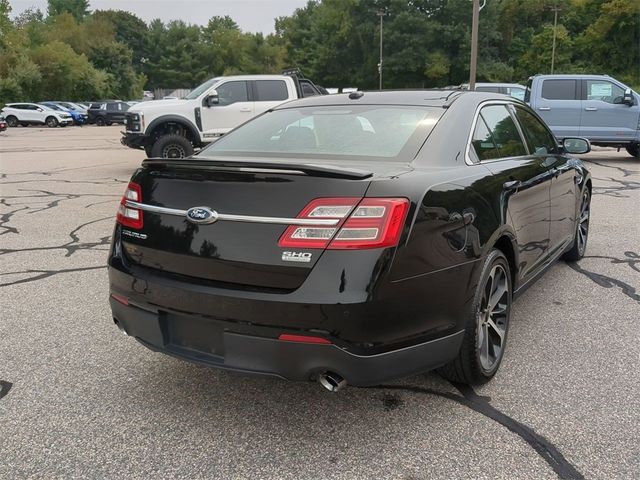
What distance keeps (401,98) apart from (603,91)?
12457 millimetres

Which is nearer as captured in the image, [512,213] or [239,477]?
[239,477]

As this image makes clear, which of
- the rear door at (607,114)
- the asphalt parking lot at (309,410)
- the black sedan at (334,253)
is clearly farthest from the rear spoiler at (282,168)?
the rear door at (607,114)

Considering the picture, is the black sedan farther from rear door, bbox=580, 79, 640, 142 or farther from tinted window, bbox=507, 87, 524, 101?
tinted window, bbox=507, 87, 524, 101

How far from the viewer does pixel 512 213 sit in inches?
134

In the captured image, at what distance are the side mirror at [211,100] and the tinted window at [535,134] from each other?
8761 mm

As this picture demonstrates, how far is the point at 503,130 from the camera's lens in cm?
390

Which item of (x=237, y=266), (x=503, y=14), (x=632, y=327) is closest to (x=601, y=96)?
(x=632, y=327)

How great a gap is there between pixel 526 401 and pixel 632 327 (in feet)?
4.84

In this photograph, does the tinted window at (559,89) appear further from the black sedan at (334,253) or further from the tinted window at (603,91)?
the black sedan at (334,253)

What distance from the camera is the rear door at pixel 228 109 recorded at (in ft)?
40.9

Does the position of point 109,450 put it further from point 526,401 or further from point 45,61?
point 45,61

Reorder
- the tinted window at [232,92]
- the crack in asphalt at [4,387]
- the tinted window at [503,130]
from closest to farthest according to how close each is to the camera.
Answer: the crack in asphalt at [4,387]
the tinted window at [503,130]
the tinted window at [232,92]

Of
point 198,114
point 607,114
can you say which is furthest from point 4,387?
point 607,114

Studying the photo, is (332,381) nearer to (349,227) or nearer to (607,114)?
(349,227)
